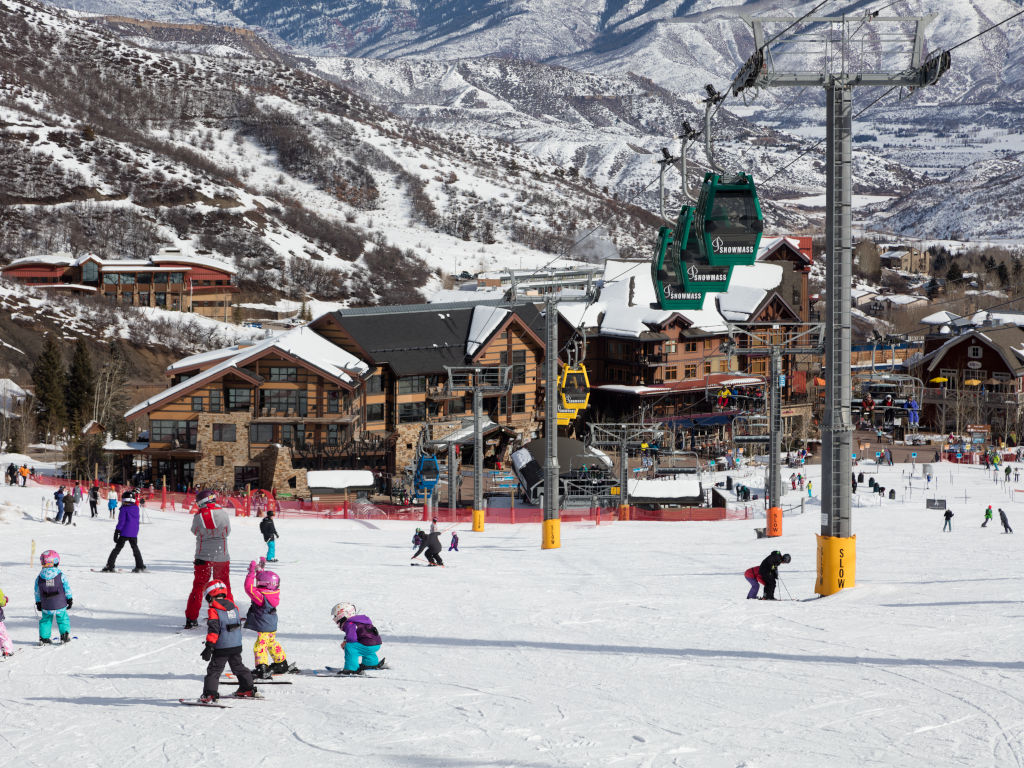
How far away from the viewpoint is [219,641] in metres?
10.6

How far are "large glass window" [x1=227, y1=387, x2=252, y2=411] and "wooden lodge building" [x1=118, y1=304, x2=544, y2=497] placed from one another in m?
0.04

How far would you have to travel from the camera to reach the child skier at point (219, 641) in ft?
34.7

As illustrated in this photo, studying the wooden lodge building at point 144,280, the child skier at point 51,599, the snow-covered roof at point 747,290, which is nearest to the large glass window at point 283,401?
the snow-covered roof at point 747,290

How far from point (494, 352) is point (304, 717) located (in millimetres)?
51874

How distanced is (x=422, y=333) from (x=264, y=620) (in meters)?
48.9

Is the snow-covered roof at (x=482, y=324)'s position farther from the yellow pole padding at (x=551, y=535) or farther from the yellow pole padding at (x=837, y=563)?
the yellow pole padding at (x=837, y=563)

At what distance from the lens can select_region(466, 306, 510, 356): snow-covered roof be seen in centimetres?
6084

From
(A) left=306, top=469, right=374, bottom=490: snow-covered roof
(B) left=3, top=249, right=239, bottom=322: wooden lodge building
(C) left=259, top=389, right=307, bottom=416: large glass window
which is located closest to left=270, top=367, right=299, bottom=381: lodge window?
(C) left=259, top=389, right=307, bottom=416: large glass window

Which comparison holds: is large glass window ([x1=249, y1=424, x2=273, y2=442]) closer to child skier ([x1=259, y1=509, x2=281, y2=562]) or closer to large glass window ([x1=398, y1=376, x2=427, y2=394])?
large glass window ([x1=398, y1=376, x2=427, y2=394])

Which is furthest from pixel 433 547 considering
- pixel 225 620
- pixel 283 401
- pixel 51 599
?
pixel 283 401

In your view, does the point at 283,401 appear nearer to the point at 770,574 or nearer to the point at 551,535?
the point at 551,535

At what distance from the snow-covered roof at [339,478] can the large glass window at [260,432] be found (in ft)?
9.94

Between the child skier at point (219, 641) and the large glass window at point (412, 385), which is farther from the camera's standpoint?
the large glass window at point (412, 385)

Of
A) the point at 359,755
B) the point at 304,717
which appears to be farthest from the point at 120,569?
the point at 359,755
